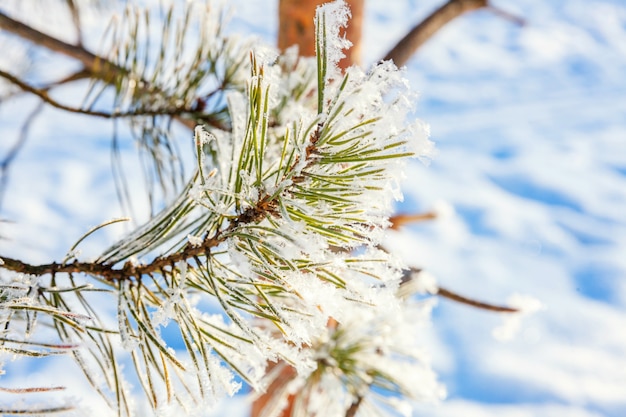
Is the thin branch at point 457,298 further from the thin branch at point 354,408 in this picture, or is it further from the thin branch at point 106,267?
the thin branch at point 106,267

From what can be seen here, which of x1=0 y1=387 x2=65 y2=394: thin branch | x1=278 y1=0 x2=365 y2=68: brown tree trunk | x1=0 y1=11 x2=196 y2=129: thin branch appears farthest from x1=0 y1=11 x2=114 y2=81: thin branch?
x1=0 y1=387 x2=65 y2=394: thin branch

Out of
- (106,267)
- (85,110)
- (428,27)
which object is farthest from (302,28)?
(106,267)

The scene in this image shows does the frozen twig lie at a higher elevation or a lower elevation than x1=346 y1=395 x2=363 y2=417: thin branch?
higher

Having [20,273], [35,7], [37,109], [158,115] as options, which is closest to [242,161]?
[20,273]

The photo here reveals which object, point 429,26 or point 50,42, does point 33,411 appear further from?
point 429,26

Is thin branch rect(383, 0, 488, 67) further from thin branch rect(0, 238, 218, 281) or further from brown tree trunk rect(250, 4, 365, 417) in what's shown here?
thin branch rect(0, 238, 218, 281)

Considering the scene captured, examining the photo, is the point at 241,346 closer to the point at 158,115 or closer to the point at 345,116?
the point at 345,116
